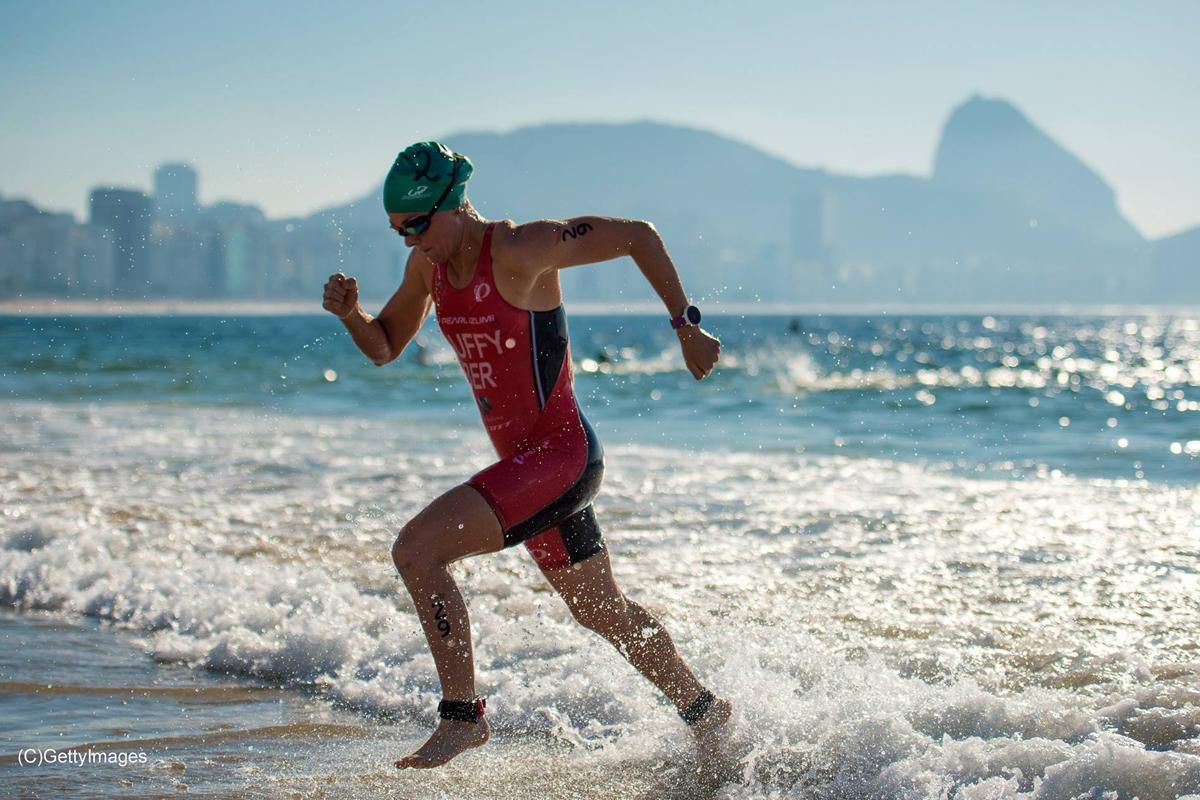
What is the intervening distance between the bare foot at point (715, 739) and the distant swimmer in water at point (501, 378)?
1.96 feet

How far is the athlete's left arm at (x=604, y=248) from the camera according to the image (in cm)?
413

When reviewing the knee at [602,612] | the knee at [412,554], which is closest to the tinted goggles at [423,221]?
the knee at [412,554]

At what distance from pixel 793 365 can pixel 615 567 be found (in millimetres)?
34697

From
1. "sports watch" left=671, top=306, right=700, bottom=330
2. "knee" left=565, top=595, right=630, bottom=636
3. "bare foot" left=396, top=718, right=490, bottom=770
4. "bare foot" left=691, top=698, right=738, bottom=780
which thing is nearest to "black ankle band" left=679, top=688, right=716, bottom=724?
"bare foot" left=691, top=698, right=738, bottom=780

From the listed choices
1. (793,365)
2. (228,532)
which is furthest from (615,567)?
(793,365)

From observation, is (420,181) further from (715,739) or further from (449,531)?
(715,739)

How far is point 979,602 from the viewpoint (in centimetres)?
679

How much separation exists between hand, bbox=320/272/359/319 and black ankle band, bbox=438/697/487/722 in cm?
139

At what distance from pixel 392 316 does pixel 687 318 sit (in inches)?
45.7

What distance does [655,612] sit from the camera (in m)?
6.67

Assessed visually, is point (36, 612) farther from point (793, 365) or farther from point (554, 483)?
point (793, 365)

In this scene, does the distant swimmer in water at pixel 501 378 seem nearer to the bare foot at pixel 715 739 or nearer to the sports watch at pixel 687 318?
the sports watch at pixel 687 318

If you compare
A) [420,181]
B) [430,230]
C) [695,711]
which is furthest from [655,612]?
[420,181]

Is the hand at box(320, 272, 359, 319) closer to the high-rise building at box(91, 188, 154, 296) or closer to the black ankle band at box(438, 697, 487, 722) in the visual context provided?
the black ankle band at box(438, 697, 487, 722)
